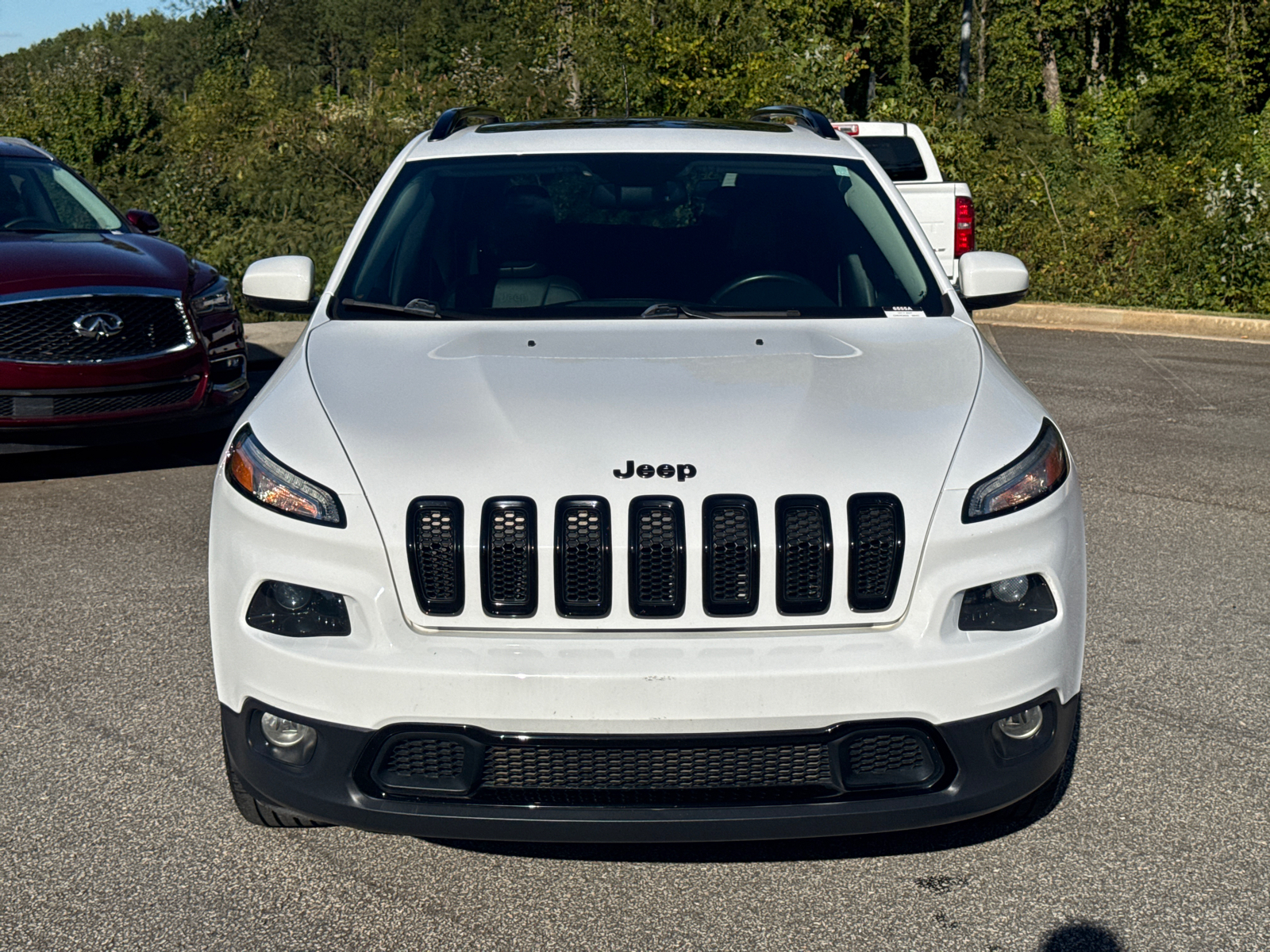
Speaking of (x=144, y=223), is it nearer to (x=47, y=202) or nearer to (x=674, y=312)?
(x=47, y=202)

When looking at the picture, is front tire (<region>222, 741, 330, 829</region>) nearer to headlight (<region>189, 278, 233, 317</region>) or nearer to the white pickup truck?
headlight (<region>189, 278, 233, 317</region>)

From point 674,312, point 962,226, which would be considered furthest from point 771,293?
point 962,226

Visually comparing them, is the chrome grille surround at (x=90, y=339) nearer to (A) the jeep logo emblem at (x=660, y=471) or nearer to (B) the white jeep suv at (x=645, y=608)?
(B) the white jeep suv at (x=645, y=608)

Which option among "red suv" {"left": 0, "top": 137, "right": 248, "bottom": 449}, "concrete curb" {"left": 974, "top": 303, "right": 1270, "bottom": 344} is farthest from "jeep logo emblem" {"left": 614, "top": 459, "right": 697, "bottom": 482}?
"concrete curb" {"left": 974, "top": 303, "right": 1270, "bottom": 344}

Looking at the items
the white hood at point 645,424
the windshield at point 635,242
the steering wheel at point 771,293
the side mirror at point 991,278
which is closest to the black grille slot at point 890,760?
the white hood at point 645,424

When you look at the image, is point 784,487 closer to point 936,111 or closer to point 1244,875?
point 1244,875

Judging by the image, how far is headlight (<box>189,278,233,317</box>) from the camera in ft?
25.5

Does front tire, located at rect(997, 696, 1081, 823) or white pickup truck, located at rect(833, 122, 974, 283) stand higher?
front tire, located at rect(997, 696, 1081, 823)

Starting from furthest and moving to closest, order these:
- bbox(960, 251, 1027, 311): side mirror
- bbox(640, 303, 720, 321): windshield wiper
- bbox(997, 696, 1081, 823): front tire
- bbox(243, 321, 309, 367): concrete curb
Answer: bbox(243, 321, 309, 367): concrete curb, bbox(960, 251, 1027, 311): side mirror, bbox(640, 303, 720, 321): windshield wiper, bbox(997, 696, 1081, 823): front tire

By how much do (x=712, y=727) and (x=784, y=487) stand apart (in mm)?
523

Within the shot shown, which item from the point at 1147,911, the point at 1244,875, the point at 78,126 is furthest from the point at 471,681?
the point at 78,126

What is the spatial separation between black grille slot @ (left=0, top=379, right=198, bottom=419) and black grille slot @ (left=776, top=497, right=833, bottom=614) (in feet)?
17.8

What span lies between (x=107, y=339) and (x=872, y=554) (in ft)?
18.5

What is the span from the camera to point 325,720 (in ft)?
9.46
